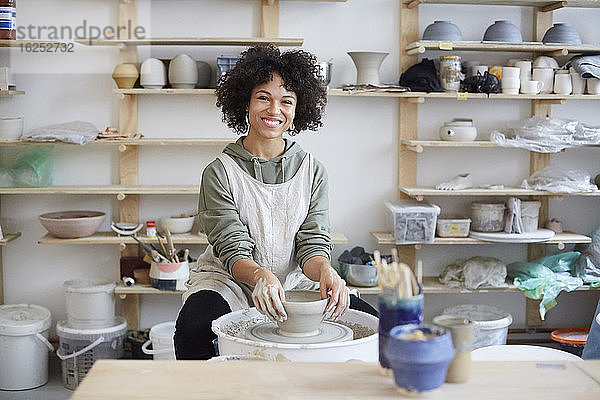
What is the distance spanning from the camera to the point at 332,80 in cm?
442

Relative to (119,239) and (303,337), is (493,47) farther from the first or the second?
(303,337)

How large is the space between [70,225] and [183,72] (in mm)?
987

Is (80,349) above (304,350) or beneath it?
beneath

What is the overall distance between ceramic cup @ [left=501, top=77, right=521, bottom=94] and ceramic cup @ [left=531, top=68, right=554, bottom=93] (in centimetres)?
12

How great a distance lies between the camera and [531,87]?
4266 mm

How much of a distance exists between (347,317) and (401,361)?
126cm

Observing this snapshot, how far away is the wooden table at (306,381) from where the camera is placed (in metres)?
1.45

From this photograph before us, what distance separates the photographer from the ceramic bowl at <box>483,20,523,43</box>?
164 inches

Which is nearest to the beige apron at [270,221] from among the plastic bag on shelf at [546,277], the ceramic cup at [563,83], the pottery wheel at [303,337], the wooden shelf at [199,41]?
the pottery wheel at [303,337]

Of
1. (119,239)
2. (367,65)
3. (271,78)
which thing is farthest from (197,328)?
(367,65)

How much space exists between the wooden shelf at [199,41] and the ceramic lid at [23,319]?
1.45m

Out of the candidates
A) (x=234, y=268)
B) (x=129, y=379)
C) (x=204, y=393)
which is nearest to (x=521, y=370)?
(x=204, y=393)

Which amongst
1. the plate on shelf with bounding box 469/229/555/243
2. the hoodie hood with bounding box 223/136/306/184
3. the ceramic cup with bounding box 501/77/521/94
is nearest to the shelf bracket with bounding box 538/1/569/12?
the ceramic cup with bounding box 501/77/521/94

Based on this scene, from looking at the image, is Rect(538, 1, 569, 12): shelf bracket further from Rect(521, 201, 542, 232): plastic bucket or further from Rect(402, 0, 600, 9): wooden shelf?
Rect(521, 201, 542, 232): plastic bucket
